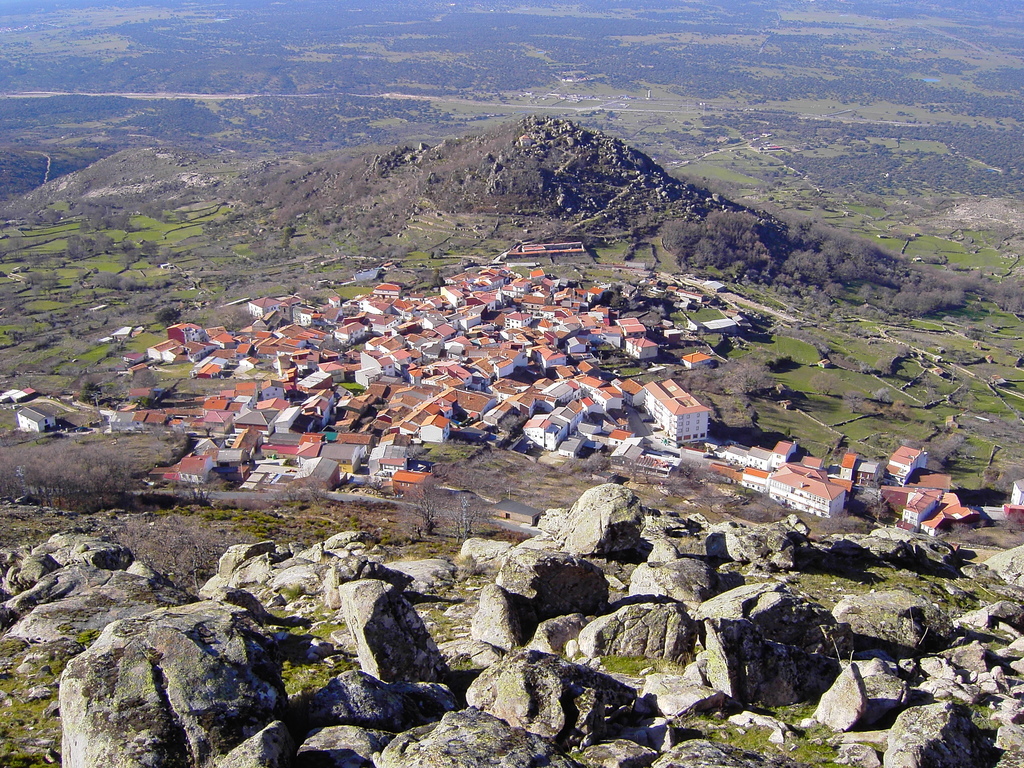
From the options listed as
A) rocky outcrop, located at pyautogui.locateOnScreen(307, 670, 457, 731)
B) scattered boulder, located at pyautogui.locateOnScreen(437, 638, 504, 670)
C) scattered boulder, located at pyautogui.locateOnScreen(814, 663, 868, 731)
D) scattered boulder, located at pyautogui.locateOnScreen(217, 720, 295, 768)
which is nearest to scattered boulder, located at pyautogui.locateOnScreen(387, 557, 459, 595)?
scattered boulder, located at pyautogui.locateOnScreen(437, 638, 504, 670)

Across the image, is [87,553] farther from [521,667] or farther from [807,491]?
[807,491]

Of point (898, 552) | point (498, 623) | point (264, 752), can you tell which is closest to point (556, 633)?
point (498, 623)

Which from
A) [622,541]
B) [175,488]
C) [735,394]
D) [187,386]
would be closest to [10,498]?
[175,488]

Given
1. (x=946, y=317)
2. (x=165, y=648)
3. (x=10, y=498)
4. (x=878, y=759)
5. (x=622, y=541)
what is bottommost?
(x=946, y=317)

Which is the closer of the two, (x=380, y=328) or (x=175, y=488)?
(x=175, y=488)

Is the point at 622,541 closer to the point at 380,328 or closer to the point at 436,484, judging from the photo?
the point at 436,484

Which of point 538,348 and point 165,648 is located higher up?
point 165,648

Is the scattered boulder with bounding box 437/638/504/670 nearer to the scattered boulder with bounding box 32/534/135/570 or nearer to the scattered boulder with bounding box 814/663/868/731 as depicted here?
the scattered boulder with bounding box 814/663/868/731
